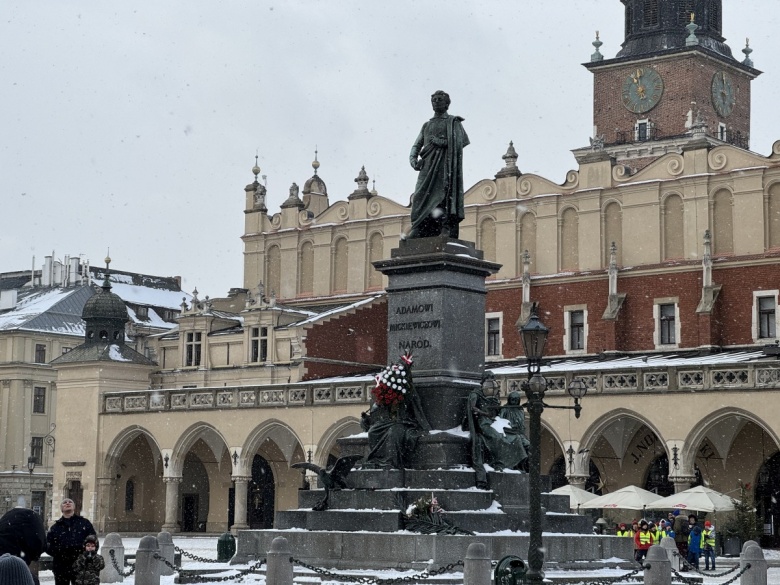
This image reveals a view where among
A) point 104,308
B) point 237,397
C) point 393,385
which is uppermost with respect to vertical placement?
point 104,308

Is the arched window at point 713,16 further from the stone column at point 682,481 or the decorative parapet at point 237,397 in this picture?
the stone column at point 682,481

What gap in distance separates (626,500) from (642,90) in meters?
29.6

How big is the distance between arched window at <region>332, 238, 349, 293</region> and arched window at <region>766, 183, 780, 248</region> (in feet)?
60.2

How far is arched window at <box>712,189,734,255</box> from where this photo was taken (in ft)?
168

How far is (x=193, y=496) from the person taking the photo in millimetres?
59594

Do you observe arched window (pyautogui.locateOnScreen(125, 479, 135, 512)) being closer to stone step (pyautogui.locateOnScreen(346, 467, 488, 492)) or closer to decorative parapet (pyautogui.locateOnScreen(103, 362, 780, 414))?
decorative parapet (pyautogui.locateOnScreen(103, 362, 780, 414))

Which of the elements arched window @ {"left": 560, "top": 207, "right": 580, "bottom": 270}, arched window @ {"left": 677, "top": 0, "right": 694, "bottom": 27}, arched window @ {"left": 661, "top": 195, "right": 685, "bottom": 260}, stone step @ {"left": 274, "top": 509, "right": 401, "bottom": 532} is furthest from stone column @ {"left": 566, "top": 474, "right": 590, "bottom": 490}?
arched window @ {"left": 677, "top": 0, "right": 694, "bottom": 27}

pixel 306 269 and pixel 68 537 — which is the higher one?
pixel 306 269

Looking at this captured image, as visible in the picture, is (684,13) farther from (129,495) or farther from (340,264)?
(129,495)

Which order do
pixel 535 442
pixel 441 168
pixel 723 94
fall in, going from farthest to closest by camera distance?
pixel 723 94
pixel 441 168
pixel 535 442

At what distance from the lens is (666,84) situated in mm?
64750

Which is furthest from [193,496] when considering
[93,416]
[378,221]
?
[378,221]

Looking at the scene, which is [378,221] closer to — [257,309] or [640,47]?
[257,309]

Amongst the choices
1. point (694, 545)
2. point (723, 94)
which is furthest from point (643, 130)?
point (694, 545)
